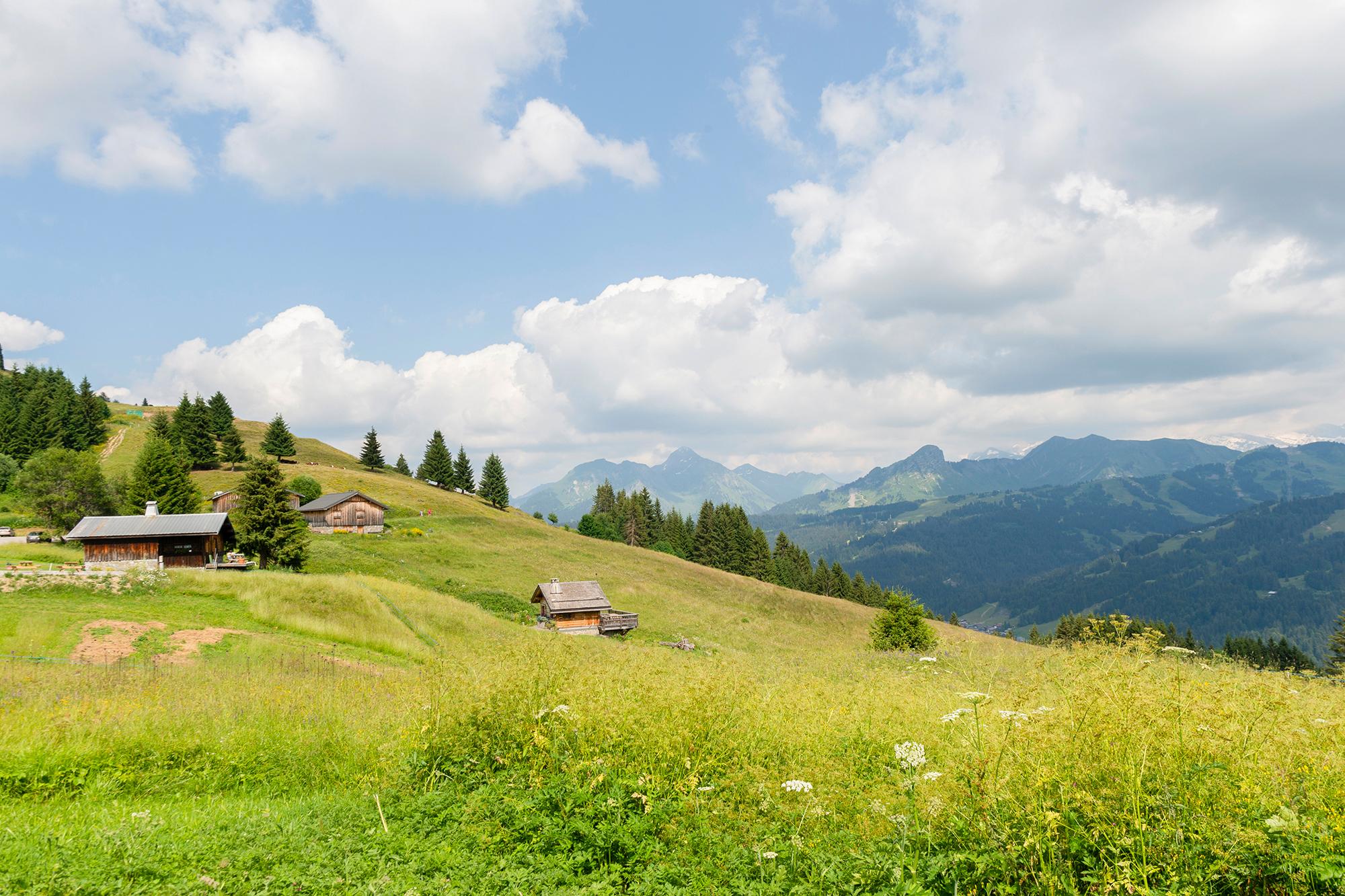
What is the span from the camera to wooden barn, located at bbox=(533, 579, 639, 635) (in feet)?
149

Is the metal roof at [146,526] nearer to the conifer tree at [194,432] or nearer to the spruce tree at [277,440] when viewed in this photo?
the conifer tree at [194,432]

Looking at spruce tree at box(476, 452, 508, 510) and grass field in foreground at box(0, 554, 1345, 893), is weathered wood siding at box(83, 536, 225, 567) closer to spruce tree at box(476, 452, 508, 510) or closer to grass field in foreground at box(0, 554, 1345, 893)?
grass field in foreground at box(0, 554, 1345, 893)

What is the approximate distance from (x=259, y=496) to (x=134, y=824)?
43.3 m

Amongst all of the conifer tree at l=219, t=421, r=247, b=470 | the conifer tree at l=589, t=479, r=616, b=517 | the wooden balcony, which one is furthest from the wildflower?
the conifer tree at l=589, t=479, r=616, b=517

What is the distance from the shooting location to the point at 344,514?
2800 inches

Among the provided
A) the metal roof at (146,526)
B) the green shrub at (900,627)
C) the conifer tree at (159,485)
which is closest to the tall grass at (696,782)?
the green shrub at (900,627)

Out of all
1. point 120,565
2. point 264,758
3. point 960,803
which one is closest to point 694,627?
point 120,565

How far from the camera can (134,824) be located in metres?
6.22

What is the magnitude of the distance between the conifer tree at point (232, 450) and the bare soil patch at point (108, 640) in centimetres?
8354

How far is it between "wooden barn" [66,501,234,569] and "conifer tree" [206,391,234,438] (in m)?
59.8

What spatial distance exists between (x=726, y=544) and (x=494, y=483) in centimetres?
4148

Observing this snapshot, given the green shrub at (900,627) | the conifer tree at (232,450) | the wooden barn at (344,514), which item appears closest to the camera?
the green shrub at (900,627)

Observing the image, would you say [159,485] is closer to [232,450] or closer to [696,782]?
[232,450]

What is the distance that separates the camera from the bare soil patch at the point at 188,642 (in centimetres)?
1597
